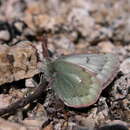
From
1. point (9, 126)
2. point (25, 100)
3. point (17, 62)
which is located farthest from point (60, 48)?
point (9, 126)

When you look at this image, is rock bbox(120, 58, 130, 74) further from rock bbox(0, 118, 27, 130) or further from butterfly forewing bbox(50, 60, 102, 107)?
rock bbox(0, 118, 27, 130)

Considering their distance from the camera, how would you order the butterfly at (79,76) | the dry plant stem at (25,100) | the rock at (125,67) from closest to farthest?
the dry plant stem at (25,100) → the butterfly at (79,76) → the rock at (125,67)

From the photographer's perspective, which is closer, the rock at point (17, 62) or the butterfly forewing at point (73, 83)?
the butterfly forewing at point (73, 83)

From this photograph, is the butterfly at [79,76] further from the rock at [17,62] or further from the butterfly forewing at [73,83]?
the rock at [17,62]

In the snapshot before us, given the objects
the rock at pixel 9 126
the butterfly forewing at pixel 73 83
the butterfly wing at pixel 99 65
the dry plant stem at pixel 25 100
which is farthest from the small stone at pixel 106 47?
the rock at pixel 9 126

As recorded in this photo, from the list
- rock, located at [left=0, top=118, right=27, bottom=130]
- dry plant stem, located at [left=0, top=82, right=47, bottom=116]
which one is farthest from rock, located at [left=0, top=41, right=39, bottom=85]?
rock, located at [left=0, top=118, right=27, bottom=130]
